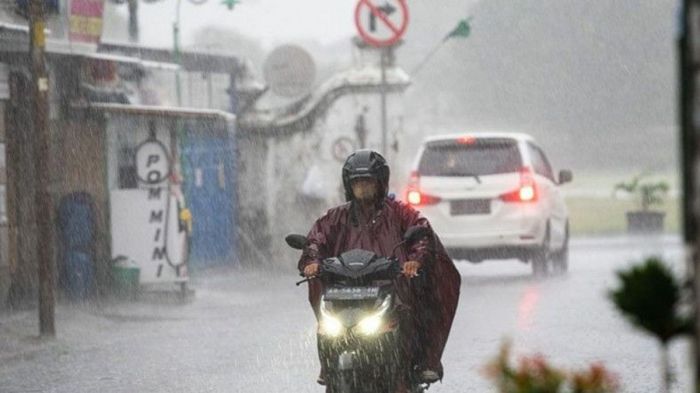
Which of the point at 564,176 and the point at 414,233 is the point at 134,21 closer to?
the point at 564,176

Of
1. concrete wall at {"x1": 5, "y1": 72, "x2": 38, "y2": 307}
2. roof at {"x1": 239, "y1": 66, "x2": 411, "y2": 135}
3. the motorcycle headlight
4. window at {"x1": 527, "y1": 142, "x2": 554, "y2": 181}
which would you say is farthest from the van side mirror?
the motorcycle headlight

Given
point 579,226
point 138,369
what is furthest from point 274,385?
point 579,226

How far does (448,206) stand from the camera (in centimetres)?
2123

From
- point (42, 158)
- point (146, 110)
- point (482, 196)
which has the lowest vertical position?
point (482, 196)

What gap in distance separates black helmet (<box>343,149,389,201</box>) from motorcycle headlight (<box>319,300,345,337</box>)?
0.75 meters

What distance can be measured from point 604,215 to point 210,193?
81.3ft

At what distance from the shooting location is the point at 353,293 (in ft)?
27.5

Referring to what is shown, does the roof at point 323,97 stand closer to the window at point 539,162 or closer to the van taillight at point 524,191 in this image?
the window at point 539,162

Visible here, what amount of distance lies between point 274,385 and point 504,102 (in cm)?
7475

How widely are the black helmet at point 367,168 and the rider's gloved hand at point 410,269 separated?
0.53 m

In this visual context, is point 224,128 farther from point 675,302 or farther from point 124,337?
point 675,302

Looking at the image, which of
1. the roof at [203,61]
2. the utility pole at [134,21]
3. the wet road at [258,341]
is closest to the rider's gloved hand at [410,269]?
the wet road at [258,341]

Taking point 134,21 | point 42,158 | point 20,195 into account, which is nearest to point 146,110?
point 20,195

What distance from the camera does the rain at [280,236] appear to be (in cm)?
880
